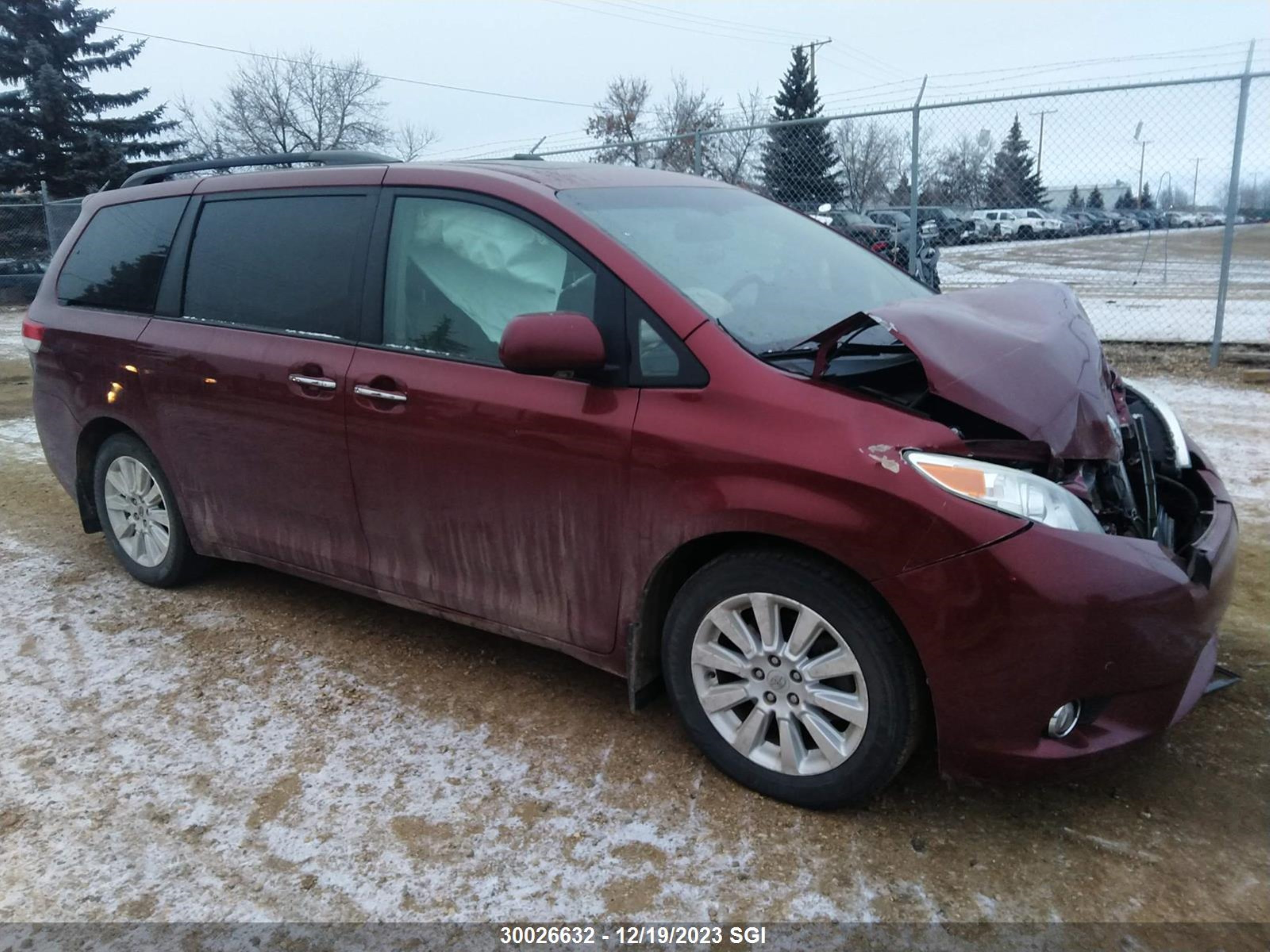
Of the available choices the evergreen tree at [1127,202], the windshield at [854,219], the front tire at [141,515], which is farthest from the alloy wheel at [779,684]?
the evergreen tree at [1127,202]

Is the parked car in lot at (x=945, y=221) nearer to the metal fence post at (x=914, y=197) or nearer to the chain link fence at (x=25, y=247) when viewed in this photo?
the metal fence post at (x=914, y=197)

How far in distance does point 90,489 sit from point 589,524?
302cm

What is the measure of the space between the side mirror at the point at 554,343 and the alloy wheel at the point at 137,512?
2.30 meters

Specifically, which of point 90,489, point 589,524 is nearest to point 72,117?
point 90,489

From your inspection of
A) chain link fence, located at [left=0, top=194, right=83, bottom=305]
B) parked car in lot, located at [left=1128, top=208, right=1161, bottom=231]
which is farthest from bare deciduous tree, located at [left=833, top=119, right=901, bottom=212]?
chain link fence, located at [left=0, top=194, right=83, bottom=305]

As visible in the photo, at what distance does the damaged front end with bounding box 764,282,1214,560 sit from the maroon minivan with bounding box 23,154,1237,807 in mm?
11

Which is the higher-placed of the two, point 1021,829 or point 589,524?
point 589,524

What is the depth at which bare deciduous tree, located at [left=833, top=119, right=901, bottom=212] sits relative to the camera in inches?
460

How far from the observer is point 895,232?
35.2 feet

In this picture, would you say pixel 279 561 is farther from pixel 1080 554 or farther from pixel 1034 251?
pixel 1034 251

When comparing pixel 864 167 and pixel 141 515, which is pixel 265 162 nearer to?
pixel 141 515

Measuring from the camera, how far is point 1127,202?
571 inches

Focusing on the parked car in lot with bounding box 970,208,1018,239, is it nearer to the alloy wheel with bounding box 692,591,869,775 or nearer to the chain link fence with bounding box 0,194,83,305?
the alloy wheel with bounding box 692,591,869,775

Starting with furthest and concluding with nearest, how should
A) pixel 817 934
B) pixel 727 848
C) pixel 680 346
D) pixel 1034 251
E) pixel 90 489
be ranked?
1. pixel 1034 251
2. pixel 90 489
3. pixel 680 346
4. pixel 727 848
5. pixel 817 934
